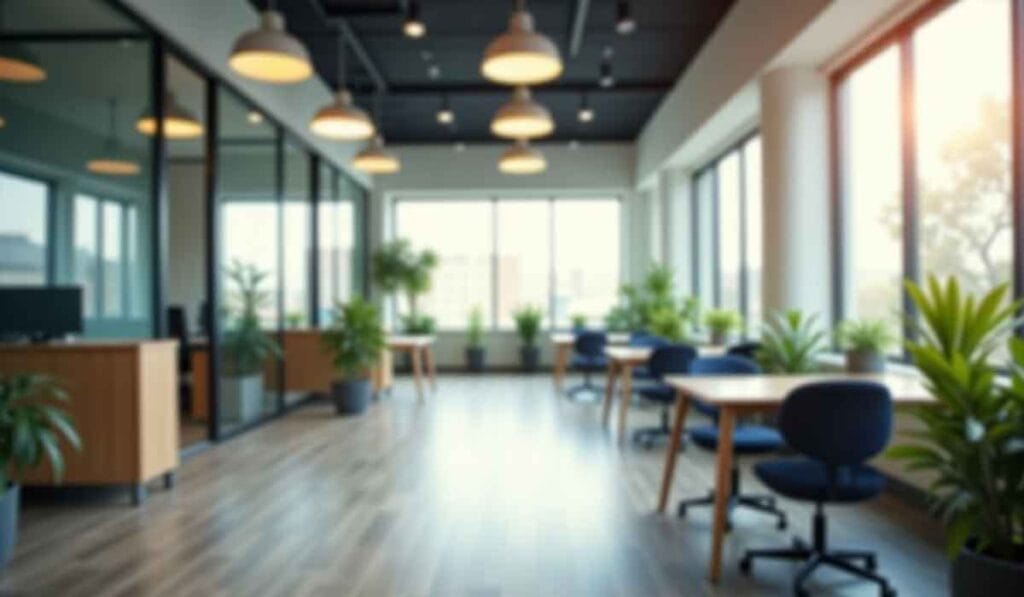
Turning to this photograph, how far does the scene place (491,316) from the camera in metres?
13.8

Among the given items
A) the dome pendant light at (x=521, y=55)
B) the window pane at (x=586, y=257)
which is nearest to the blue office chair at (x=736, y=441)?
the dome pendant light at (x=521, y=55)

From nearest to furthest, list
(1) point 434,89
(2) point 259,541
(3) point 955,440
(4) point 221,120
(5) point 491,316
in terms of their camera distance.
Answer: (3) point 955,440
(2) point 259,541
(4) point 221,120
(1) point 434,89
(5) point 491,316

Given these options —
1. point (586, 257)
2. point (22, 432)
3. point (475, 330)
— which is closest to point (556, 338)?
point (475, 330)

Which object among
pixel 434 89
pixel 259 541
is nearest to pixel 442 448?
pixel 259 541

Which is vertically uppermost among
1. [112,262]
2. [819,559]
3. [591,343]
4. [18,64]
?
[18,64]

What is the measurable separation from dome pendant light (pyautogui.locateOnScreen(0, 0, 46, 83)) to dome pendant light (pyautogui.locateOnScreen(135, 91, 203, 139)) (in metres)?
0.75

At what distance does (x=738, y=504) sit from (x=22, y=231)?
14.8 ft

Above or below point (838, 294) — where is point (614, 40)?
above

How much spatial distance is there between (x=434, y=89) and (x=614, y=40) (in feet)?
8.84

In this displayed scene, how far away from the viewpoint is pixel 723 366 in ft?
15.9

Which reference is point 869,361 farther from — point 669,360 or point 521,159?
point 521,159

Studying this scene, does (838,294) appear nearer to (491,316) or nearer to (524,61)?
(524,61)

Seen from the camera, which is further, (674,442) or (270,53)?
(270,53)

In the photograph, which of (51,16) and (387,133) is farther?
(387,133)
